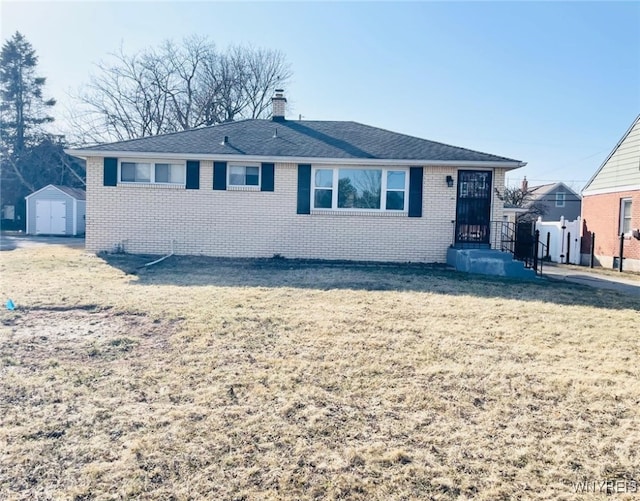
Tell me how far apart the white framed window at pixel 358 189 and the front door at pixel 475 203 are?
156 cm

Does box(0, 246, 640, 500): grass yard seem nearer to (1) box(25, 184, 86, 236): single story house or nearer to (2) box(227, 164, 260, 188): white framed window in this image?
(2) box(227, 164, 260, 188): white framed window

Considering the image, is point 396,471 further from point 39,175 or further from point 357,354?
point 39,175

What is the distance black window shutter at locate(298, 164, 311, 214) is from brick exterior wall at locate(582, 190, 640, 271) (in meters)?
11.2

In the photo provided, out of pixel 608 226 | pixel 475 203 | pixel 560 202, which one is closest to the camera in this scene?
pixel 475 203

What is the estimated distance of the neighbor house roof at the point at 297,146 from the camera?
39.4ft

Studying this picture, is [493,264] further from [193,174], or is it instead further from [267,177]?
[193,174]

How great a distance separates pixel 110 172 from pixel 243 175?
3721 mm

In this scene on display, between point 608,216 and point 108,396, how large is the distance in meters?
18.0

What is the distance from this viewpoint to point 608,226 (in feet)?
53.3

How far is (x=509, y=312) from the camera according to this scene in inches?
262

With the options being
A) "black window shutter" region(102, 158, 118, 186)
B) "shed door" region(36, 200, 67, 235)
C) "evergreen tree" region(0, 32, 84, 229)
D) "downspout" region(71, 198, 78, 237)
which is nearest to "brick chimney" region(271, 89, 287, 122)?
"black window shutter" region(102, 158, 118, 186)

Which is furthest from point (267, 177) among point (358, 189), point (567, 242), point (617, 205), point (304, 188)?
point (567, 242)

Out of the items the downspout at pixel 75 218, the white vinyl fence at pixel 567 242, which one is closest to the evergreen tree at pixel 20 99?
the downspout at pixel 75 218

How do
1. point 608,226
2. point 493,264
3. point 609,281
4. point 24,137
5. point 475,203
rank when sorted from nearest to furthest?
1. point 493,264
2. point 609,281
3. point 475,203
4. point 608,226
5. point 24,137
